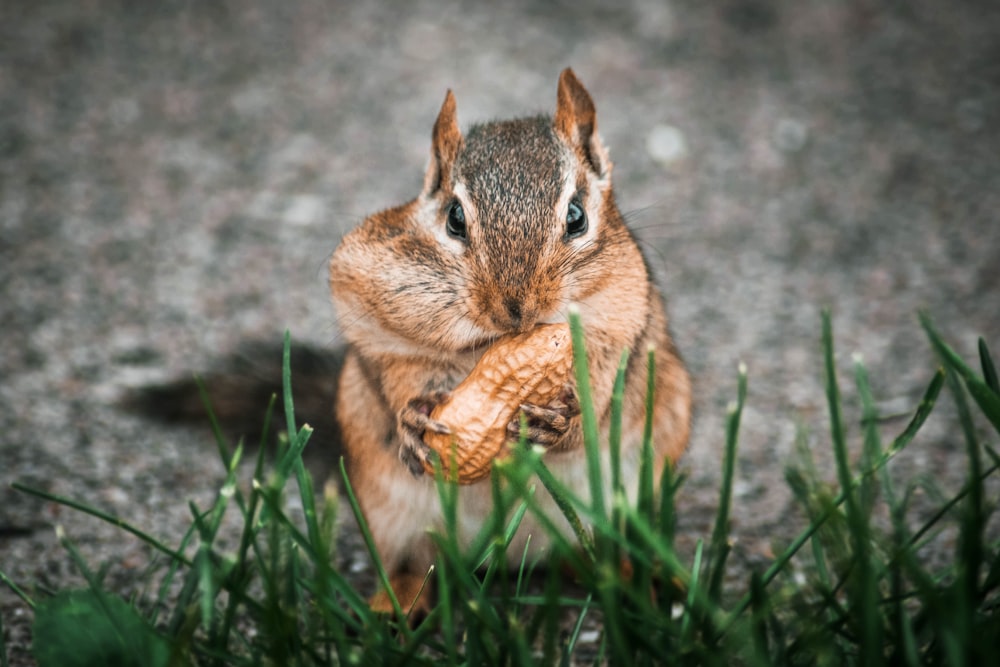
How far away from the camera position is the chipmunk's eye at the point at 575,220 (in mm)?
1482

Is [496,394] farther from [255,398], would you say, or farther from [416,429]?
[255,398]

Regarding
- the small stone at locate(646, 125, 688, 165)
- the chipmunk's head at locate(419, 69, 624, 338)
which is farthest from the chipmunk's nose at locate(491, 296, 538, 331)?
the small stone at locate(646, 125, 688, 165)

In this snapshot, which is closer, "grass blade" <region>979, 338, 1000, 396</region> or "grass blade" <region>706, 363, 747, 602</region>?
"grass blade" <region>706, 363, 747, 602</region>

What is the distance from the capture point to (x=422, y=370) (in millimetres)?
1546

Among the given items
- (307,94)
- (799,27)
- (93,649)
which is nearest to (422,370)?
(93,649)

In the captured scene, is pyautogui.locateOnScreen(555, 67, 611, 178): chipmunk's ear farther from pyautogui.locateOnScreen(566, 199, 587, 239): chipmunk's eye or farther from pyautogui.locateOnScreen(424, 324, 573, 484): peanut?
pyautogui.locateOnScreen(424, 324, 573, 484): peanut

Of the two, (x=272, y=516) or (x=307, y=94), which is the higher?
(x=307, y=94)

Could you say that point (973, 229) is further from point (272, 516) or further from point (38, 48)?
point (38, 48)

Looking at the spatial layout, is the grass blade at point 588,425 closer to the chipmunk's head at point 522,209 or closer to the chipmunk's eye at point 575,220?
the chipmunk's head at point 522,209

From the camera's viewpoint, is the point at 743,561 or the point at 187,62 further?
the point at 187,62

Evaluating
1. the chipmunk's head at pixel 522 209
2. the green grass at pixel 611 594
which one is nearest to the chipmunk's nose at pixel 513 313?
the chipmunk's head at pixel 522 209

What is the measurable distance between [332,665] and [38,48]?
10.7 feet

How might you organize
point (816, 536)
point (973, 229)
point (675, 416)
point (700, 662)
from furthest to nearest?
1. point (973, 229)
2. point (675, 416)
3. point (816, 536)
4. point (700, 662)

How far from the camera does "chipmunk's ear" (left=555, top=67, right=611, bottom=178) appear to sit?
1.63 m
